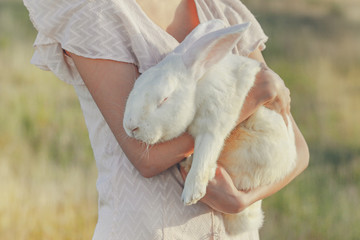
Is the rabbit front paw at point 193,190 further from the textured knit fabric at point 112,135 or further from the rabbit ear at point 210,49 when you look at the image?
the rabbit ear at point 210,49

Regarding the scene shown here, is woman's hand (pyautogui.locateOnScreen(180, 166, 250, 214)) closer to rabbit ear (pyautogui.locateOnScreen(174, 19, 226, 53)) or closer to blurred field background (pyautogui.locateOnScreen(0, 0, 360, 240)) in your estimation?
rabbit ear (pyautogui.locateOnScreen(174, 19, 226, 53))

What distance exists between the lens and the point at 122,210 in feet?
6.52

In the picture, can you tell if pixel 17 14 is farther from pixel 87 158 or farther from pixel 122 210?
pixel 122 210

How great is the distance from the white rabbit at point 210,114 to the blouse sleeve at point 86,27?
15 centimetres

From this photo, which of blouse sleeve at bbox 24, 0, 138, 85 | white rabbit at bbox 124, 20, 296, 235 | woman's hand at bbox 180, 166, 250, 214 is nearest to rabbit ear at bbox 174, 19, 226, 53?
white rabbit at bbox 124, 20, 296, 235

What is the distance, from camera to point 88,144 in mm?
5000

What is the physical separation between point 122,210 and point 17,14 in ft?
21.0

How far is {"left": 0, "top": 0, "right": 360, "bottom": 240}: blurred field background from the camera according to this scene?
4207 millimetres

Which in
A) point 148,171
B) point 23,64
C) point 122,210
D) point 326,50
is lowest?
point 326,50

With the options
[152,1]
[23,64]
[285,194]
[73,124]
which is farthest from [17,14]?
[152,1]

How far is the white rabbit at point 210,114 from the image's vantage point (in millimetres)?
1830

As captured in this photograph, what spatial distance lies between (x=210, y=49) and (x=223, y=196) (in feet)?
1.49

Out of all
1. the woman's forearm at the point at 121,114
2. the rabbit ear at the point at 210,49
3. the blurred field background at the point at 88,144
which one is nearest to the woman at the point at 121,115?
the woman's forearm at the point at 121,114

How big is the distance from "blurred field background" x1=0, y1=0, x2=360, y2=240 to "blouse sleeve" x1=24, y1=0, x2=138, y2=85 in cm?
220
